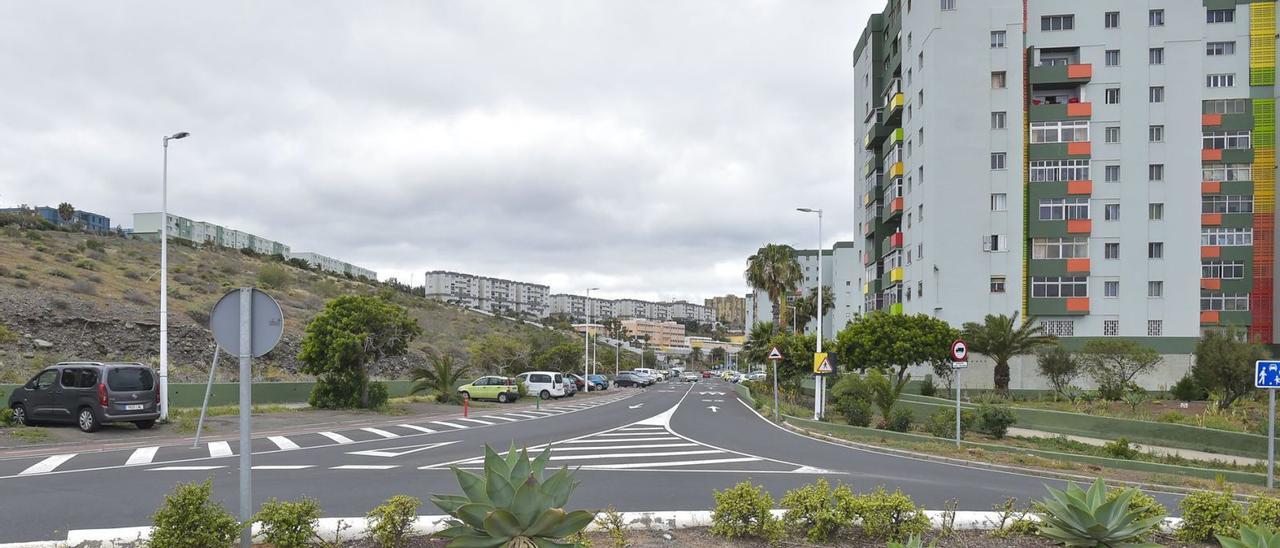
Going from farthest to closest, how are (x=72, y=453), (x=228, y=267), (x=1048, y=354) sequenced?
(x=228, y=267) → (x=1048, y=354) → (x=72, y=453)

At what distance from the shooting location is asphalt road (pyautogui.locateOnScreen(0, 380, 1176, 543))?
33.8ft

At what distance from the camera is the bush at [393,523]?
273 inches

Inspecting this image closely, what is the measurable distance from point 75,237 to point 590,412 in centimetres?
5208

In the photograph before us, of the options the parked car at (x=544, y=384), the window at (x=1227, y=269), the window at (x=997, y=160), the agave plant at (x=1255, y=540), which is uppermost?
the window at (x=997, y=160)

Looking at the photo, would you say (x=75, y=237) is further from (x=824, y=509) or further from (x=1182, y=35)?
(x=1182, y=35)

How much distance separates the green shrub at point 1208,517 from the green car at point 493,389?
121 ft

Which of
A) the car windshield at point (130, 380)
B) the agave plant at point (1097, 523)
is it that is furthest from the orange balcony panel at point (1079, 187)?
the car windshield at point (130, 380)

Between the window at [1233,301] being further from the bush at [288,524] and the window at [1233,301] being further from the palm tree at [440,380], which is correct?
the bush at [288,524]

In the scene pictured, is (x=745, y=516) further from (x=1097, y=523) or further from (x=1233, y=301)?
(x=1233, y=301)

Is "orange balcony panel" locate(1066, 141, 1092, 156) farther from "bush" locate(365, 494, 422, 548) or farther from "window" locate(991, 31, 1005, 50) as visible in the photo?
"bush" locate(365, 494, 422, 548)

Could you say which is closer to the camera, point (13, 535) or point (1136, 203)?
point (13, 535)

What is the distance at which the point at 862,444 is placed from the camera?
20922 millimetres

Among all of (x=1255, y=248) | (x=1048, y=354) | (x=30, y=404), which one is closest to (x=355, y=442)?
(x=30, y=404)

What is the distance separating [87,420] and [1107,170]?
173 ft
